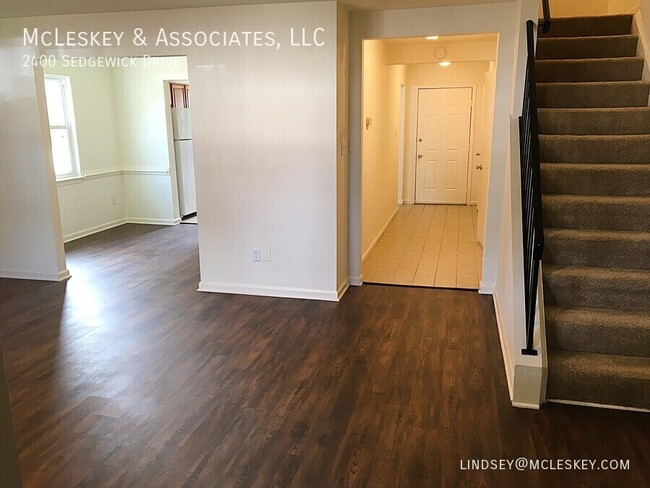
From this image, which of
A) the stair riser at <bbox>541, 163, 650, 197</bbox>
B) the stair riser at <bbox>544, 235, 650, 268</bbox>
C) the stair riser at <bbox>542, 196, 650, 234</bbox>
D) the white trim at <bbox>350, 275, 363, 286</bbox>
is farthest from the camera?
the white trim at <bbox>350, 275, 363, 286</bbox>

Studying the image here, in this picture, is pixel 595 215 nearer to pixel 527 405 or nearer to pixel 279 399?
pixel 527 405

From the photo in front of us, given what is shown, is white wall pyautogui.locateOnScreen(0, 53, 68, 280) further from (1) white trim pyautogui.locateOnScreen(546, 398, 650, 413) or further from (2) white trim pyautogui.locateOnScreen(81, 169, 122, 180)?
(1) white trim pyautogui.locateOnScreen(546, 398, 650, 413)

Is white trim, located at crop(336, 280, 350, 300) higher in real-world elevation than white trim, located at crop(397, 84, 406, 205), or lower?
lower

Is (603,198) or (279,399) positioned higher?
(603,198)

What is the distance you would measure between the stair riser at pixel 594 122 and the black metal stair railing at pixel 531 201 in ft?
1.43

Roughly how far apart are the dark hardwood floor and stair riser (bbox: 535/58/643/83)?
1.98m

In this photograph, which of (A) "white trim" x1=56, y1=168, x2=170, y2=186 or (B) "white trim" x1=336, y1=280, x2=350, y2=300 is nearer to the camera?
(B) "white trim" x1=336, y1=280, x2=350, y2=300

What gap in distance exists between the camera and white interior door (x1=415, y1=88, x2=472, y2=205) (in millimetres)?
9062

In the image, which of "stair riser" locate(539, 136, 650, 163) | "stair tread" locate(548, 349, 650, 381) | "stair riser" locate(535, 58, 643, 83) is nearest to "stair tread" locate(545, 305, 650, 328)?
"stair tread" locate(548, 349, 650, 381)

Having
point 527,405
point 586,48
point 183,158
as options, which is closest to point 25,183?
point 183,158

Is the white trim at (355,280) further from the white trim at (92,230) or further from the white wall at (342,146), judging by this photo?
the white trim at (92,230)

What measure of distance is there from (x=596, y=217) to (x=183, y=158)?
20.4 feet

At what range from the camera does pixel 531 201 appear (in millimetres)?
2932

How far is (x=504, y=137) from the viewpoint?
4262 millimetres
